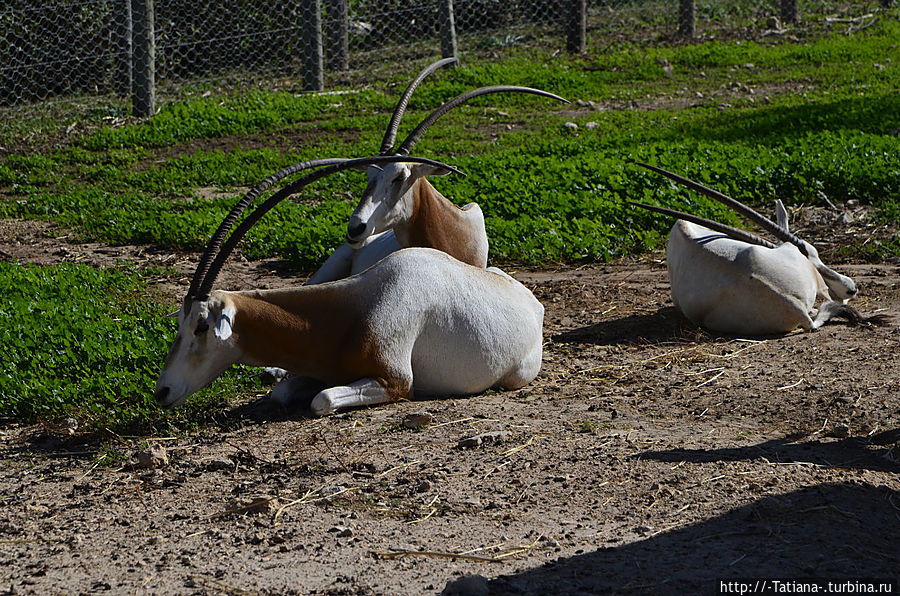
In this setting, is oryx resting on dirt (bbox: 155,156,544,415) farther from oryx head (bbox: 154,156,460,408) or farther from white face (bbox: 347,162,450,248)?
white face (bbox: 347,162,450,248)

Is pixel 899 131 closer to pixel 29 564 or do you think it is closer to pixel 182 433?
pixel 182 433

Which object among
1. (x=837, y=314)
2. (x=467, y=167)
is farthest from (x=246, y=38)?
(x=837, y=314)

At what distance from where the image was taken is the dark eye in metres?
4.93

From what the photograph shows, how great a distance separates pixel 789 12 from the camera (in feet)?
57.3

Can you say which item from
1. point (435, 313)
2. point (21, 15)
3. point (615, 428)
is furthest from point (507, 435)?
point (21, 15)

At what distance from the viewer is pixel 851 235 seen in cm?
837

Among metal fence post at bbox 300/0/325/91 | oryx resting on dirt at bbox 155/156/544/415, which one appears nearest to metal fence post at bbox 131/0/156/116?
metal fence post at bbox 300/0/325/91

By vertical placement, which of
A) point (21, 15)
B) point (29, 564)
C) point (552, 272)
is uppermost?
point (21, 15)

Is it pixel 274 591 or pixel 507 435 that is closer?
pixel 274 591

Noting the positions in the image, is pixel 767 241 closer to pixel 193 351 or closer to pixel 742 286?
pixel 742 286

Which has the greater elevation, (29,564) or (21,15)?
Result: (21,15)

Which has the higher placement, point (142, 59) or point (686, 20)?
point (142, 59)

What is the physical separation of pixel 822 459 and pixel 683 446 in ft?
1.65

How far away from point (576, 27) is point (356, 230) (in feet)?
33.0
